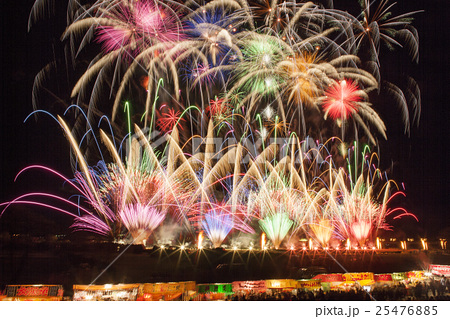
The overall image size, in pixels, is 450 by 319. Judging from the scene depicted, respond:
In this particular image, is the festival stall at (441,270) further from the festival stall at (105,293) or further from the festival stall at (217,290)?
the festival stall at (105,293)

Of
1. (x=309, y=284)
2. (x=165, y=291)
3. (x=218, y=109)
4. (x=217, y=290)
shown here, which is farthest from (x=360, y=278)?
(x=218, y=109)

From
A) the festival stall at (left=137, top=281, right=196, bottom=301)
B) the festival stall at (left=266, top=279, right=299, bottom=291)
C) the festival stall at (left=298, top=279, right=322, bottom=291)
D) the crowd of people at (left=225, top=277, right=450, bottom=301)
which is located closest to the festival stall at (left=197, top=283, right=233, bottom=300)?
the festival stall at (left=137, top=281, right=196, bottom=301)

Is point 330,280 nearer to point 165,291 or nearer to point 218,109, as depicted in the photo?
point 165,291

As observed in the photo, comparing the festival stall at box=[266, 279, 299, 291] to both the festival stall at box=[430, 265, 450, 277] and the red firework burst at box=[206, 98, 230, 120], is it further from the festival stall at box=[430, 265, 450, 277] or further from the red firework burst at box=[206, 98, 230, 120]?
the red firework burst at box=[206, 98, 230, 120]

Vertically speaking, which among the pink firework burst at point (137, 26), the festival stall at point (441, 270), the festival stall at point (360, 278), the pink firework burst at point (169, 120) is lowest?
the festival stall at point (360, 278)

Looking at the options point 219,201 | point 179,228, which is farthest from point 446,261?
point 179,228

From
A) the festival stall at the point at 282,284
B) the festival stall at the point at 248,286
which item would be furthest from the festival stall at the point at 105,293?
the festival stall at the point at 282,284

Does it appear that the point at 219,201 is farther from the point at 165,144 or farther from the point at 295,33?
the point at 295,33
